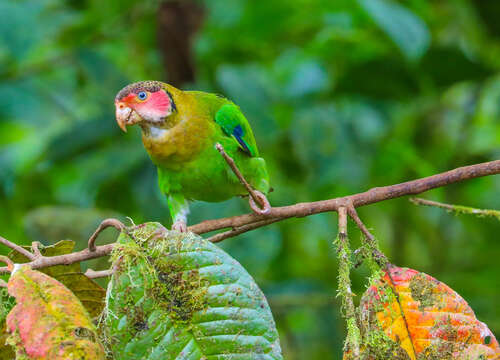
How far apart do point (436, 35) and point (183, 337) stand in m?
3.13

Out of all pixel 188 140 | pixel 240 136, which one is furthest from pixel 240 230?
pixel 240 136

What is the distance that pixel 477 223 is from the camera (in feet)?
11.0

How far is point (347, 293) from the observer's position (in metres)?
0.97

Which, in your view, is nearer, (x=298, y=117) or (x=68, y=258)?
(x=68, y=258)

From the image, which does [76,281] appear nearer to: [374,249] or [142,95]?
[374,249]

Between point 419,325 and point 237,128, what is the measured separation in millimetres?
1311

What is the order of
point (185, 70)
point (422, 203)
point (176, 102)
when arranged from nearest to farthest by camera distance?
1. point (422, 203)
2. point (176, 102)
3. point (185, 70)

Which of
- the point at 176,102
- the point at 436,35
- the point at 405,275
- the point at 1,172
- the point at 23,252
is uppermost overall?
the point at 436,35

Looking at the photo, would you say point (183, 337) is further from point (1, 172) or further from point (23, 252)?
point (1, 172)

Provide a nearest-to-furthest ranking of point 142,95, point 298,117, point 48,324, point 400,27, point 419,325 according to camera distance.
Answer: point 48,324 < point 419,325 < point 142,95 < point 400,27 < point 298,117

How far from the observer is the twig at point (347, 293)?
0.94 meters

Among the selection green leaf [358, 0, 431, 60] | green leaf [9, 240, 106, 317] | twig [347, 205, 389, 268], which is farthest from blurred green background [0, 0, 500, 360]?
twig [347, 205, 389, 268]

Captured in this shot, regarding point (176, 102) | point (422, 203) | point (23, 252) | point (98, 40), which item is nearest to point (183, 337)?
point (23, 252)

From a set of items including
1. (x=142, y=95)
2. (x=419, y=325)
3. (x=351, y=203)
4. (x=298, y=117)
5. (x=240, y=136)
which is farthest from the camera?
(x=298, y=117)
